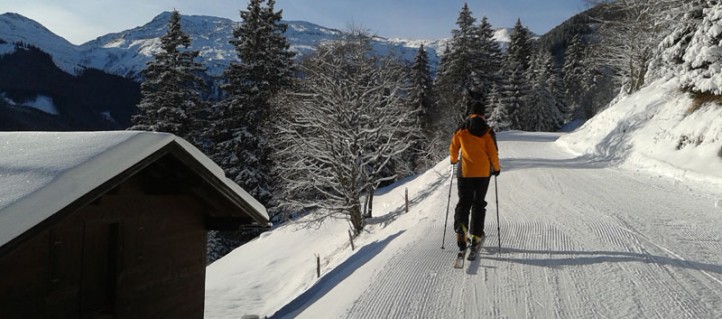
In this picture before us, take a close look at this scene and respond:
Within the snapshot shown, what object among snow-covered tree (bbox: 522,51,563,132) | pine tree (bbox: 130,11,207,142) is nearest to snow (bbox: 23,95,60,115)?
pine tree (bbox: 130,11,207,142)

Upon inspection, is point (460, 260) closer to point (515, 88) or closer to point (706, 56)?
point (706, 56)

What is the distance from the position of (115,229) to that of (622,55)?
35.0 metres

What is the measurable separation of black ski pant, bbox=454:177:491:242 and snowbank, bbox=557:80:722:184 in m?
7.10

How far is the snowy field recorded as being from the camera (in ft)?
14.6

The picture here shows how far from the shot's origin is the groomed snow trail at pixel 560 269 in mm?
4363

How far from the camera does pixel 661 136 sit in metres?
13.5

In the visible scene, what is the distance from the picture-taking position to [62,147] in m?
4.03

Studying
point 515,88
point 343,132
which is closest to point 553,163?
point 343,132

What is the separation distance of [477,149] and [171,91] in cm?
2301

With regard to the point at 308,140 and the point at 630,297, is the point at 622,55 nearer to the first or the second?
the point at 308,140

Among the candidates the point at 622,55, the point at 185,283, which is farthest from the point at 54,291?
the point at 622,55

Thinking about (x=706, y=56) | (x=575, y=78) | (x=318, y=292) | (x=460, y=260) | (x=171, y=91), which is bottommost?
(x=318, y=292)

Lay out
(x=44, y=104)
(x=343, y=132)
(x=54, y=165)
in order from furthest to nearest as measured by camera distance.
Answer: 1. (x=44, y=104)
2. (x=343, y=132)
3. (x=54, y=165)

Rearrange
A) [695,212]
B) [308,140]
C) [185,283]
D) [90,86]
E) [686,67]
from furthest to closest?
[90,86], [308,140], [686,67], [695,212], [185,283]
